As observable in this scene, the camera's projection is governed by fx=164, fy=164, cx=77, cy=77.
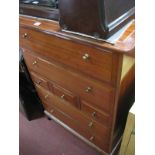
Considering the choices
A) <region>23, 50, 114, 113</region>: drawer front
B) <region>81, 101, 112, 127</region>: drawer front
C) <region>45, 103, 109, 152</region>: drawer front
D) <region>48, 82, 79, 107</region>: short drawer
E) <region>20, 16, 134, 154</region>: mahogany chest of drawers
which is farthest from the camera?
<region>45, 103, 109, 152</region>: drawer front

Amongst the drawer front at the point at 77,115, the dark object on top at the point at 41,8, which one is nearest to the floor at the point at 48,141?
the drawer front at the point at 77,115

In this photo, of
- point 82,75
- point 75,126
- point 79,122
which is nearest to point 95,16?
point 82,75

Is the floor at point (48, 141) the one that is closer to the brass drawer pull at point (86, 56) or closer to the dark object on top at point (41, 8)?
the brass drawer pull at point (86, 56)

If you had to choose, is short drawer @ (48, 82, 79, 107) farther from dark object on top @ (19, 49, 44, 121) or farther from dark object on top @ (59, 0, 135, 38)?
dark object on top @ (59, 0, 135, 38)

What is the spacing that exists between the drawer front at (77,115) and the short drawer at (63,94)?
0.22 ft

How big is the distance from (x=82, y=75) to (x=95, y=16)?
0.34 m

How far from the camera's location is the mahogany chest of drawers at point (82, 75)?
2.36 feet

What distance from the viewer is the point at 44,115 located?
5.89ft

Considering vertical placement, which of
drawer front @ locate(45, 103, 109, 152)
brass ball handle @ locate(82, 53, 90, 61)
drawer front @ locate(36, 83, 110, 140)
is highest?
brass ball handle @ locate(82, 53, 90, 61)

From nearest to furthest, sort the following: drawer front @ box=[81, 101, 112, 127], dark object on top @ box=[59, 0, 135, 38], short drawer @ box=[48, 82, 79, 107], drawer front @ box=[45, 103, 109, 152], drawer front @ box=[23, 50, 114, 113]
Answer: dark object on top @ box=[59, 0, 135, 38]
drawer front @ box=[23, 50, 114, 113]
drawer front @ box=[81, 101, 112, 127]
short drawer @ box=[48, 82, 79, 107]
drawer front @ box=[45, 103, 109, 152]

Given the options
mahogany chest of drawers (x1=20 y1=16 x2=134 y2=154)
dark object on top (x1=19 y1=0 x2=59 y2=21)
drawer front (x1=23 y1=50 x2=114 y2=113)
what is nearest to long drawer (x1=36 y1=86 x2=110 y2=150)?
mahogany chest of drawers (x1=20 y1=16 x2=134 y2=154)

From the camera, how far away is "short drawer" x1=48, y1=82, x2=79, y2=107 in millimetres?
1107

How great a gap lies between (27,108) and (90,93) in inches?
38.9
